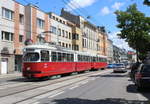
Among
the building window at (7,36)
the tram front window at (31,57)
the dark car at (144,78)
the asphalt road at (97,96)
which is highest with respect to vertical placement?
the building window at (7,36)

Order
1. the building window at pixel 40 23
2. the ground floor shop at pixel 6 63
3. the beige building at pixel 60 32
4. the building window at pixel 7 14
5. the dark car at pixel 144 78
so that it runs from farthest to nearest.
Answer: the beige building at pixel 60 32, the building window at pixel 40 23, the building window at pixel 7 14, the ground floor shop at pixel 6 63, the dark car at pixel 144 78

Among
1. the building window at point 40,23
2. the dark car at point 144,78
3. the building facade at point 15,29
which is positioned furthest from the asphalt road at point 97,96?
the building window at point 40,23

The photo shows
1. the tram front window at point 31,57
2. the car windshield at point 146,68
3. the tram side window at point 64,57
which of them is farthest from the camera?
the tram side window at point 64,57

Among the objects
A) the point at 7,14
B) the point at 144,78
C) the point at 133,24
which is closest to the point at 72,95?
the point at 144,78

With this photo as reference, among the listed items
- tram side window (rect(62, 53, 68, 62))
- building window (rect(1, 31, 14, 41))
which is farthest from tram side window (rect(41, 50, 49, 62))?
building window (rect(1, 31, 14, 41))

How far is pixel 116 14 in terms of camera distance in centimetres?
3834

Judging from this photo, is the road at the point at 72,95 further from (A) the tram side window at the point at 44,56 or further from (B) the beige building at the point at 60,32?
(B) the beige building at the point at 60,32

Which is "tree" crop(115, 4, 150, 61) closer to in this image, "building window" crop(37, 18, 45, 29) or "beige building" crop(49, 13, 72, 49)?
"building window" crop(37, 18, 45, 29)

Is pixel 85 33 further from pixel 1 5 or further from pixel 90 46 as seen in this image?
pixel 1 5

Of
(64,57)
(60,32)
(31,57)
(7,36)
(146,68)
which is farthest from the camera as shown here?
(60,32)

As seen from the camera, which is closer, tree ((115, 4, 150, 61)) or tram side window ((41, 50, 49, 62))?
tram side window ((41, 50, 49, 62))

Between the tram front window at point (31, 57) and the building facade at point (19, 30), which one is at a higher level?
the building facade at point (19, 30)

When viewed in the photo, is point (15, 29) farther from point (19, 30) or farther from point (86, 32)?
point (86, 32)

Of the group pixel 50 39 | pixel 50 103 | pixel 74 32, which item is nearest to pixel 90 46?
pixel 74 32
